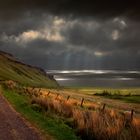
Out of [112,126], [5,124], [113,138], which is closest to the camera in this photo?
[113,138]

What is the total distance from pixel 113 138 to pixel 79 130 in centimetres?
308

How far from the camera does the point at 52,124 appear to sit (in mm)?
18734

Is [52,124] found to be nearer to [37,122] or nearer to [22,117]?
[37,122]

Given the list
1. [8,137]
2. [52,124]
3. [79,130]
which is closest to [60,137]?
[79,130]

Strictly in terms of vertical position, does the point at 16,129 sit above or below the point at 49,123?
below

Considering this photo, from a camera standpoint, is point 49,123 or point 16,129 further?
point 49,123

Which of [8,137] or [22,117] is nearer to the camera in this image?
[8,137]

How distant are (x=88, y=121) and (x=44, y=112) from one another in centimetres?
787

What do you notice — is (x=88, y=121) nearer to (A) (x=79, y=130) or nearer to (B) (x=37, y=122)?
(A) (x=79, y=130)

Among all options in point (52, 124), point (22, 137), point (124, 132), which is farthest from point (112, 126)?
point (52, 124)

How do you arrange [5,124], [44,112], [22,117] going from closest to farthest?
[5,124]
[22,117]
[44,112]

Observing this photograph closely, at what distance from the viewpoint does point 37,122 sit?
64.0ft

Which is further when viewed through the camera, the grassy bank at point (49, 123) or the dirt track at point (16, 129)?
the grassy bank at point (49, 123)

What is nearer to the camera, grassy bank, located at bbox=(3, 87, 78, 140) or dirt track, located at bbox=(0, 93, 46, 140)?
dirt track, located at bbox=(0, 93, 46, 140)
